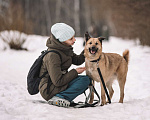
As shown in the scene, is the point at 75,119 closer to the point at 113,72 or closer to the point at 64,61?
the point at 64,61

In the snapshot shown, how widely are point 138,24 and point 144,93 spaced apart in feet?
27.1

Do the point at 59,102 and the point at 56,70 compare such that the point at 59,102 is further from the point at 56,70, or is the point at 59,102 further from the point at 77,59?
the point at 77,59

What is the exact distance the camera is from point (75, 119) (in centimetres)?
226

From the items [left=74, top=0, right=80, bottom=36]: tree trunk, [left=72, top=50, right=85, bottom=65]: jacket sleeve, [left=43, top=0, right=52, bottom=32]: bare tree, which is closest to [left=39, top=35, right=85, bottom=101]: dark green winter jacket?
[left=72, top=50, right=85, bottom=65]: jacket sleeve

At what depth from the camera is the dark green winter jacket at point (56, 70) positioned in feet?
8.91

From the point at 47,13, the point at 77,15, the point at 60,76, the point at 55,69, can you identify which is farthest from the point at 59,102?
the point at 47,13

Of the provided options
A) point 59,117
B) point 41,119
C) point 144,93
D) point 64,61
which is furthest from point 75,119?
point 144,93

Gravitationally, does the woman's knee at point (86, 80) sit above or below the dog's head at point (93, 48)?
below

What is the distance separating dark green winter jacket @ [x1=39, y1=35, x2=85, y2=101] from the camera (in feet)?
8.91

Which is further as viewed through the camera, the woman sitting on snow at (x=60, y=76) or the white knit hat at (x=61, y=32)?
the white knit hat at (x=61, y=32)

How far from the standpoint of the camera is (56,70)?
2703 mm

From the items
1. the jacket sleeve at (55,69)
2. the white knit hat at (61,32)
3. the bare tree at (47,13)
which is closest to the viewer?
the jacket sleeve at (55,69)

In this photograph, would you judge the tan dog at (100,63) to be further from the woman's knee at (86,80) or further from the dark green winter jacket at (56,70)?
the dark green winter jacket at (56,70)

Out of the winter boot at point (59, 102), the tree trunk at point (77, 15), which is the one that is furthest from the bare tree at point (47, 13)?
the winter boot at point (59, 102)
